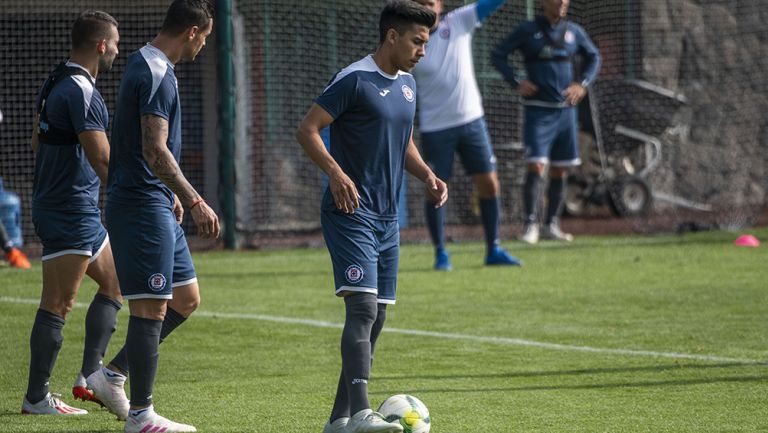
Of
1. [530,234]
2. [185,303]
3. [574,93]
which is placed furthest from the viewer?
[530,234]

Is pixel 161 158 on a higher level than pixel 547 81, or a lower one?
higher

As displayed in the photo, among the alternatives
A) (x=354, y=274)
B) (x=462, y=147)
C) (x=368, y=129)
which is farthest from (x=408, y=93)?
(x=462, y=147)

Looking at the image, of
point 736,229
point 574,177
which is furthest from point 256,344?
point 574,177

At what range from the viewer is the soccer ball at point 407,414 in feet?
17.5

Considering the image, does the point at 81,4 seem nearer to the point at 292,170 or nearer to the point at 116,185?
the point at 292,170

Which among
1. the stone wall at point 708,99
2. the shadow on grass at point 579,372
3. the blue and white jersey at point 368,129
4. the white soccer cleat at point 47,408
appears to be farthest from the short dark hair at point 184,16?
the stone wall at point 708,99

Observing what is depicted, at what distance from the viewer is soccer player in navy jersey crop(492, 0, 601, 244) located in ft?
44.2

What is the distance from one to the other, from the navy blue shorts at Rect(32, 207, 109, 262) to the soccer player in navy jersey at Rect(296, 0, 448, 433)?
1.33 meters

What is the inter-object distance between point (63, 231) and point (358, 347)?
1.72 metres

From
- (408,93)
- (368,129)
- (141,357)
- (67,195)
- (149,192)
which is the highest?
Answer: (408,93)

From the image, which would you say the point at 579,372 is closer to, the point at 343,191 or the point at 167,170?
the point at 343,191

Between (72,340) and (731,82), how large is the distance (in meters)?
11.2

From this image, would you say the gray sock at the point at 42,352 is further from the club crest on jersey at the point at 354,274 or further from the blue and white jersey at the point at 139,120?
the club crest on jersey at the point at 354,274

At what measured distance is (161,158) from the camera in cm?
532
